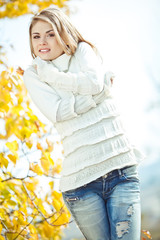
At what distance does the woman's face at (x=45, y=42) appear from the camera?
134cm

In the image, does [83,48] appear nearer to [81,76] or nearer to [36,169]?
[81,76]

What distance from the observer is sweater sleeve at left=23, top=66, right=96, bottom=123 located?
1.27m

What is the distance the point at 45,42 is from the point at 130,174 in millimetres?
533

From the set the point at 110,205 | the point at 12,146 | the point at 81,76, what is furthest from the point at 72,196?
the point at 12,146

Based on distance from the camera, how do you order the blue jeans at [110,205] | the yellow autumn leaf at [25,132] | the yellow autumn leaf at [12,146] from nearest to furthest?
the blue jeans at [110,205]
the yellow autumn leaf at [12,146]
the yellow autumn leaf at [25,132]

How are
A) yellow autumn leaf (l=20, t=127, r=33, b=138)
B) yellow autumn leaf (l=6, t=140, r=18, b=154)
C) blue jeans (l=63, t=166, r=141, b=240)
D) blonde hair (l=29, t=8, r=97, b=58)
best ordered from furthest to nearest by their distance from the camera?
1. yellow autumn leaf (l=20, t=127, r=33, b=138)
2. yellow autumn leaf (l=6, t=140, r=18, b=154)
3. blonde hair (l=29, t=8, r=97, b=58)
4. blue jeans (l=63, t=166, r=141, b=240)

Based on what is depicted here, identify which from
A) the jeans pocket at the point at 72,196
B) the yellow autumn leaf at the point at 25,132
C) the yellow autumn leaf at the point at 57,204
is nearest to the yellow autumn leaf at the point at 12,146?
the yellow autumn leaf at the point at 25,132

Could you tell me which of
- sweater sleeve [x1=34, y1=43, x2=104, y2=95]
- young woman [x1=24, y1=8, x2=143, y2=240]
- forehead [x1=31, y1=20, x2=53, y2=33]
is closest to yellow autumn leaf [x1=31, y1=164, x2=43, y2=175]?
young woman [x1=24, y1=8, x2=143, y2=240]

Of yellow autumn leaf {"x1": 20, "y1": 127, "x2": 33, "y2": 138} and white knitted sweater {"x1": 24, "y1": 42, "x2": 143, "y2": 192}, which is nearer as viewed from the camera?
white knitted sweater {"x1": 24, "y1": 42, "x2": 143, "y2": 192}

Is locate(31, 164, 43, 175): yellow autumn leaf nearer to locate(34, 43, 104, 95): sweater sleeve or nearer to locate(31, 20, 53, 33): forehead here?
locate(34, 43, 104, 95): sweater sleeve

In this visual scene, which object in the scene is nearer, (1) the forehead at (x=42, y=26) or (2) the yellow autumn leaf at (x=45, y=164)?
(1) the forehead at (x=42, y=26)

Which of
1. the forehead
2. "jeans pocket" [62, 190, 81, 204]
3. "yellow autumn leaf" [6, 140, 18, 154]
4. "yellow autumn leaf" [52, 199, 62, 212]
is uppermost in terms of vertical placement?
the forehead

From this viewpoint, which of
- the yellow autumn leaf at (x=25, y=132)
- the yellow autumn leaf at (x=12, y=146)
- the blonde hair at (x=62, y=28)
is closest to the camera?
the blonde hair at (x=62, y=28)

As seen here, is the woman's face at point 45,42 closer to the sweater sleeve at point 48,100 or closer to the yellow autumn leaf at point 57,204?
the sweater sleeve at point 48,100
